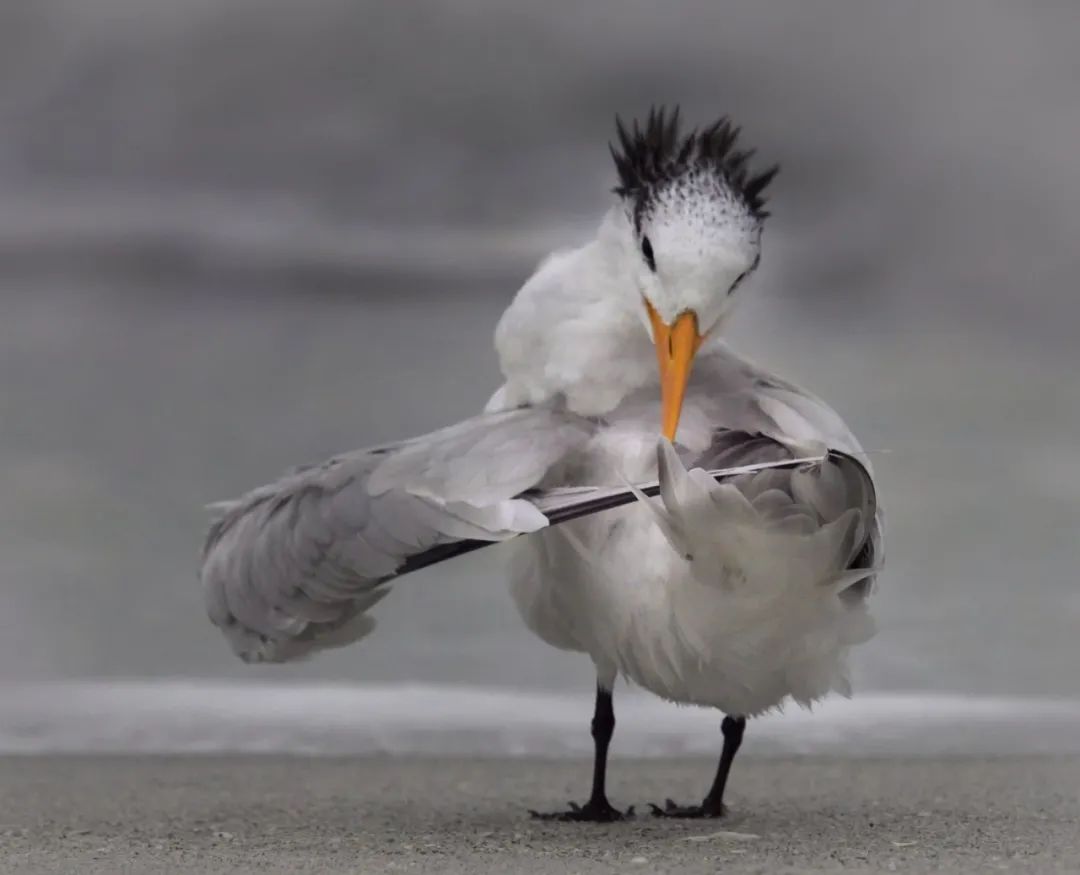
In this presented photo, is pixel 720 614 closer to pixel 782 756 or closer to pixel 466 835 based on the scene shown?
pixel 466 835

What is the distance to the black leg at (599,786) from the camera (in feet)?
8.22

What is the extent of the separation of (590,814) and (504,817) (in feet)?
0.38

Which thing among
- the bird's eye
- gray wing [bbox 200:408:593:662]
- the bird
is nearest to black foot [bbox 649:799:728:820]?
the bird

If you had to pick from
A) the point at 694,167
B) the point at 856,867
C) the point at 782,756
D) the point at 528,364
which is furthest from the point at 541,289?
the point at 782,756

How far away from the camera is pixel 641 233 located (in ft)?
7.22

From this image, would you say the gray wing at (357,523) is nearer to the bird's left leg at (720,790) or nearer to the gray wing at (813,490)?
the gray wing at (813,490)

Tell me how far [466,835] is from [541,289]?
687mm

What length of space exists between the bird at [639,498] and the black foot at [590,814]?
229 millimetres

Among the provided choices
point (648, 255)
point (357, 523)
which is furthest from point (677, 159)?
point (357, 523)

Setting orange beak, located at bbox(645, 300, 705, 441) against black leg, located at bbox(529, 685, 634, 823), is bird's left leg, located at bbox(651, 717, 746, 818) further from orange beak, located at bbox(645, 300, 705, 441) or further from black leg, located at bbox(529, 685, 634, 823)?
orange beak, located at bbox(645, 300, 705, 441)

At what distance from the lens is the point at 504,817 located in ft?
8.25

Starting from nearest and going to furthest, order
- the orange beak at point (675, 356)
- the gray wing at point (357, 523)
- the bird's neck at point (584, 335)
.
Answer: the gray wing at point (357, 523) → the orange beak at point (675, 356) → the bird's neck at point (584, 335)

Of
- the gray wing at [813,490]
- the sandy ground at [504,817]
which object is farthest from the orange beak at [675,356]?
the sandy ground at [504,817]

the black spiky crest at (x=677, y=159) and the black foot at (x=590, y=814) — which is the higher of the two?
Result: the black spiky crest at (x=677, y=159)
